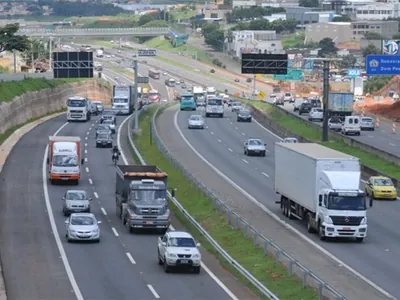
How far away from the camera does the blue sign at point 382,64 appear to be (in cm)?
10506

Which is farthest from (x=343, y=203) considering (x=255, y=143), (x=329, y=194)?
(x=255, y=143)

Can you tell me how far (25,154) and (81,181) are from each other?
1564 centimetres

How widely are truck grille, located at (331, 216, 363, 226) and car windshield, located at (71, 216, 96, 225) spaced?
9553 mm

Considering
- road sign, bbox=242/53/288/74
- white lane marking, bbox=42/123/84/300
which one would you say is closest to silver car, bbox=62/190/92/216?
white lane marking, bbox=42/123/84/300

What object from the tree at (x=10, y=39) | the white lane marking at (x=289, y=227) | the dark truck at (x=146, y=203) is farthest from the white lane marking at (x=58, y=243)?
the tree at (x=10, y=39)

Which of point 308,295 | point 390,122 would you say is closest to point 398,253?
point 308,295

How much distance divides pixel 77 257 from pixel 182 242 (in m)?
5.20

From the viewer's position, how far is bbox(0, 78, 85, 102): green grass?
359ft

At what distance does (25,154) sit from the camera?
270 ft

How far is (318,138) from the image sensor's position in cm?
9725

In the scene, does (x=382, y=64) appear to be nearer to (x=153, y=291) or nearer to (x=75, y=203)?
(x=75, y=203)

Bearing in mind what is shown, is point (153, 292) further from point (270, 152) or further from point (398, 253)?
point (270, 152)

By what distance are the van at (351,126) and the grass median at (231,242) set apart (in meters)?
31.9

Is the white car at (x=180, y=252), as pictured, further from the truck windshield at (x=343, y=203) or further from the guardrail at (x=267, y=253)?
the truck windshield at (x=343, y=203)
